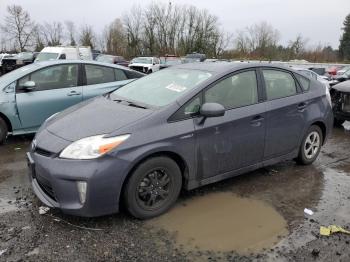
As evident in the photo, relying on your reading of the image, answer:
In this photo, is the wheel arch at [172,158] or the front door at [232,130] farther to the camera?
the front door at [232,130]

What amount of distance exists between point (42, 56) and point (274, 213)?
63.8ft

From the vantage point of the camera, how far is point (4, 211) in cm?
399

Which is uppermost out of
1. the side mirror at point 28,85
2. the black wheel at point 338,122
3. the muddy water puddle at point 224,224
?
the side mirror at point 28,85

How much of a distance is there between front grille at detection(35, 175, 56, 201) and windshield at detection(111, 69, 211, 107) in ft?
4.49

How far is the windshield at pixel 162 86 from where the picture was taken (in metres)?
4.23

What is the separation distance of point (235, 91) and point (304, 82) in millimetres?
1473

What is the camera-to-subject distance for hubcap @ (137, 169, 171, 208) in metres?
3.76

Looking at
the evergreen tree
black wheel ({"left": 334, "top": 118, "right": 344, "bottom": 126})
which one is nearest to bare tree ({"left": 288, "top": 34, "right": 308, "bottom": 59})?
the evergreen tree

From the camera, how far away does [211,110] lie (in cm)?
397

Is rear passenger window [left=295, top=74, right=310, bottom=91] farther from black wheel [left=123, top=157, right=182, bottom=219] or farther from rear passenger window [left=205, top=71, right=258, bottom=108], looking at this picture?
black wheel [left=123, top=157, right=182, bottom=219]

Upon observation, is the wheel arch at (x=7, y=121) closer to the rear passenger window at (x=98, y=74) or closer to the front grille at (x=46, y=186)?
the rear passenger window at (x=98, y=74)

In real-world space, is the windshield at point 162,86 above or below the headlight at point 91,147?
above

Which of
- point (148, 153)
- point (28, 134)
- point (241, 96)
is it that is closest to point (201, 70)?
point (241, 96)

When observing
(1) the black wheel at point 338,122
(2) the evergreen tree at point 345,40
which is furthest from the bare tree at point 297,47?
(1) the black wheel at point 338,122
